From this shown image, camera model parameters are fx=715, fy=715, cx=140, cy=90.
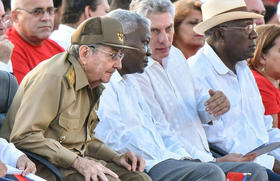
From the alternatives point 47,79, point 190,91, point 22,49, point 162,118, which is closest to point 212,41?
point 190,91

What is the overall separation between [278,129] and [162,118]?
1.68 m

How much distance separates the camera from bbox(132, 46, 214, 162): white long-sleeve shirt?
5.75 m

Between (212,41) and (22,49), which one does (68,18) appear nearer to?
(22,49)

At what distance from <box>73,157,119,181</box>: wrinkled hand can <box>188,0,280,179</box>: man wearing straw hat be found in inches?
80.8

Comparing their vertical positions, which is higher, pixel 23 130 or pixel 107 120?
pixel 23 130

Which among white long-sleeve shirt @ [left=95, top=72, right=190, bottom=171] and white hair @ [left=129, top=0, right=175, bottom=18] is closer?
white long-sleeve shirt @ [left=95, top=72, right=190, bottom=171]

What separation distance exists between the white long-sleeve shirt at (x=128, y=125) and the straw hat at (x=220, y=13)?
1.49 meters

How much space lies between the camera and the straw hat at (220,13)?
261 inches

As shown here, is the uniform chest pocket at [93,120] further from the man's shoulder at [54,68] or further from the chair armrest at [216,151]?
the chair armrest at [216,151]

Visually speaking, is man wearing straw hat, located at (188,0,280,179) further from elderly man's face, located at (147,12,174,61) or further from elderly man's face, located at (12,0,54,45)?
elderly man's face, located at (12,0,54,45)

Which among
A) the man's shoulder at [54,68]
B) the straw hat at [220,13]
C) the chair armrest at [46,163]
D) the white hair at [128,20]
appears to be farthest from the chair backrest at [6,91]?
the straw hat at [220,13]

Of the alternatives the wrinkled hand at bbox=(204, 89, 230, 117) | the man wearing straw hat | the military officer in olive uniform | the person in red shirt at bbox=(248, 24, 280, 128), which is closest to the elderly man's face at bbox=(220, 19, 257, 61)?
the man wearing straw hat

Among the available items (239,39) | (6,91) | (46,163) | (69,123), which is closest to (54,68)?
(69,123)

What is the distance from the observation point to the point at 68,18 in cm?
750
